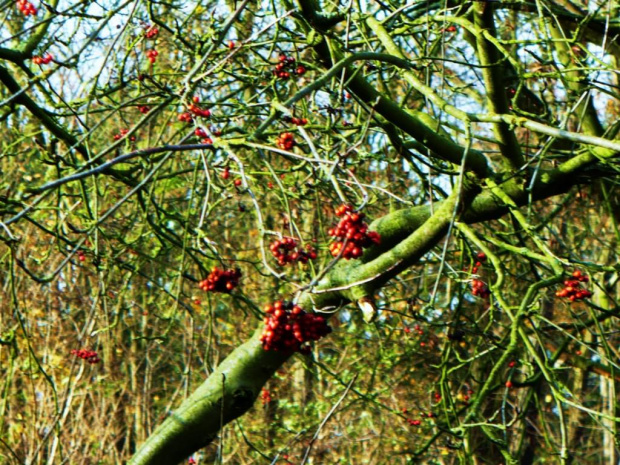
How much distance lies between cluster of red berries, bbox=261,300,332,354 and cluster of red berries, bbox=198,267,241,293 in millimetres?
399

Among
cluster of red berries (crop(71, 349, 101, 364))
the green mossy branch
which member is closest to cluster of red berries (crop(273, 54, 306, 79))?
the green mossy branch

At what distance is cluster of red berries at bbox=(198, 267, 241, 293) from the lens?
106 inches

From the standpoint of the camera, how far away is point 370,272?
316cm

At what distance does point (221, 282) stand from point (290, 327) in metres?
0.48

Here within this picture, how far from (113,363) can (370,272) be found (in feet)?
18.8

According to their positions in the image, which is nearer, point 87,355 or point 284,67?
point 284,67

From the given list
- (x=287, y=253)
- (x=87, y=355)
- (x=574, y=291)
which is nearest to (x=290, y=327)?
(x=287, y=253)

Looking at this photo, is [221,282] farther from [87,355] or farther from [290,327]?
[87,355]

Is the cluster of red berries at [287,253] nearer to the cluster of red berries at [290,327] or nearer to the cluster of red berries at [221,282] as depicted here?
the cluster of red berries at [290,327]

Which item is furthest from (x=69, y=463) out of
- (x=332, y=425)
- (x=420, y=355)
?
(x=420, y=355)

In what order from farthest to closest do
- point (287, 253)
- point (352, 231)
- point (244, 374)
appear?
point (244, 374) → point (287, 253) → point (352, 231)

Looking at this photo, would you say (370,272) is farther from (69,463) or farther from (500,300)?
(69,463)

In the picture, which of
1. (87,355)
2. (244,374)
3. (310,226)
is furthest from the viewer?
(310,226)

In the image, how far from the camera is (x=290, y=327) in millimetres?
2309
